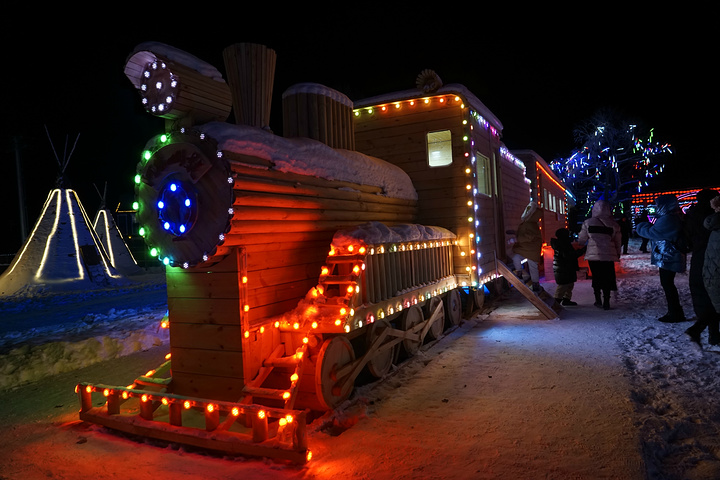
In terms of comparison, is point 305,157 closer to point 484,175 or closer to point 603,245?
point 484,175

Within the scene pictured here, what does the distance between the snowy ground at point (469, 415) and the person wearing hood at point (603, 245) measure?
1.60 m

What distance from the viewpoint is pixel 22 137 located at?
19734mm

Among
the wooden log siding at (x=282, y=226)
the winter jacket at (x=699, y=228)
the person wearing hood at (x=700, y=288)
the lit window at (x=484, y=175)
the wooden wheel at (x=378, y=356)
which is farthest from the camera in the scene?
the lit window at (x=484, y=175)

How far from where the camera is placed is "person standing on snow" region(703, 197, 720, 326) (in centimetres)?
564

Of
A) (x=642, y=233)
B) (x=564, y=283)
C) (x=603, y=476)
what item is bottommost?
(x=603, y=476)

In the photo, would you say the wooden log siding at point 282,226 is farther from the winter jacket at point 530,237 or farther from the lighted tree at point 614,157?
the lighted tree at point 614,157

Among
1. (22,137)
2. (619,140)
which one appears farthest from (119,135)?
(619,140)

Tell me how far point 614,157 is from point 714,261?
111 feet

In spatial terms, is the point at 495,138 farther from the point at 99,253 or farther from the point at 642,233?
the point at 99,253

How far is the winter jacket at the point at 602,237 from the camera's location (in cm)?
946

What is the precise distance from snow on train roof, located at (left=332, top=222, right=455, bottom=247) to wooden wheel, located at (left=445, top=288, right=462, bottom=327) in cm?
201

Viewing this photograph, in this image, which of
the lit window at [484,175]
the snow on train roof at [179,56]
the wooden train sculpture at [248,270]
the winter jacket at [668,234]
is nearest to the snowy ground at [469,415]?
the wooden train sculpture at [248,270]

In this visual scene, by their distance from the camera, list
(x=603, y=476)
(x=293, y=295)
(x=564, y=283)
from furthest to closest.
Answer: (x=564, y=283)
(x=293, y=295)
(x=603, y=476)

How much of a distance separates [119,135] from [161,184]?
31.3 meters
